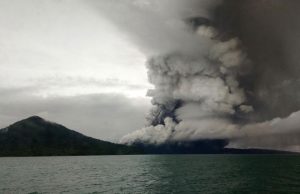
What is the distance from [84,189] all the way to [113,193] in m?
10.2

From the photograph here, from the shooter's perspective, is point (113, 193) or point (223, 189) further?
point (223, 189)

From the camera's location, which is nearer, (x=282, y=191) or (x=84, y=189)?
(x=282, y=191)

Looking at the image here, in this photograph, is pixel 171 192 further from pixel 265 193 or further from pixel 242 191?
pixel 265 193

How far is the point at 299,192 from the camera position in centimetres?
6862

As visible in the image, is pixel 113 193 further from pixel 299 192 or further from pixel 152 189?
pixel 299 192

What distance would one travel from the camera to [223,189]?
7600 cm

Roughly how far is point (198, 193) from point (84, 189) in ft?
91.1

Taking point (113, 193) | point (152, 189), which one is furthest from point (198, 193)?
point (113, 193)

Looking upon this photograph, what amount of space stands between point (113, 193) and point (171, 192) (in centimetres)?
1345

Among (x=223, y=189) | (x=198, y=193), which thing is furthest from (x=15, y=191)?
(x=223, y=189)

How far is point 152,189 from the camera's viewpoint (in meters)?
78.2

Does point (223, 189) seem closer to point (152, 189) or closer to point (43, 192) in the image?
point (152, 189)

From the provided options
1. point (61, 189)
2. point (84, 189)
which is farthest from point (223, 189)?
point (61, 189)

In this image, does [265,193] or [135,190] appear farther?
[135,190]
